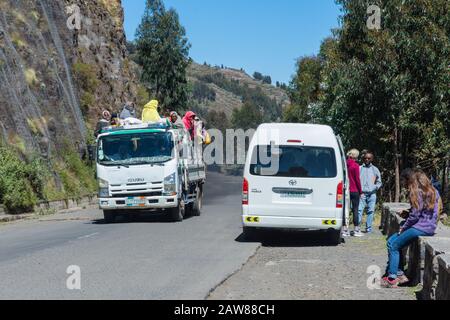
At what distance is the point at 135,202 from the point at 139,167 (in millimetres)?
947

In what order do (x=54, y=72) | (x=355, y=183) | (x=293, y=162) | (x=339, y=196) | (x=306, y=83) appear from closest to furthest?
(x=339, y=196) → (x=293, y=162) → (x=355, y=183) → (x=54, y=72) → (x=306, y=83)

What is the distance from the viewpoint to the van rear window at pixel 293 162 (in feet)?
45.6

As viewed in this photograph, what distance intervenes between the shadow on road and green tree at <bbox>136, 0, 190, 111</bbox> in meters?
55.5

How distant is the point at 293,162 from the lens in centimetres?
1401

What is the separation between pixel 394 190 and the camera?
25719mm

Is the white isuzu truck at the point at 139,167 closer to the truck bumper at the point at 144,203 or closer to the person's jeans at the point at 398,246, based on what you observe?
the truck bumper at the point at 144,203

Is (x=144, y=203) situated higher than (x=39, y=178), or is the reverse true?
(x=39, y=178)

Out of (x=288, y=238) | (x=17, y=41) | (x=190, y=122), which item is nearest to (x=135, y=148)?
(x=190, y=122)

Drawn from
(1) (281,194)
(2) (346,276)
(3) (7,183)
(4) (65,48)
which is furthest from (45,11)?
(2) (346,276)

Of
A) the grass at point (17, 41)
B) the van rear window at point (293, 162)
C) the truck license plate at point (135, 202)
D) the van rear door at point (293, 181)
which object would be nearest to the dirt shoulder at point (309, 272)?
the van rear door at point (293, 181)

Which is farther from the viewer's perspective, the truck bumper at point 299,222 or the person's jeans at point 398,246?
the truck bumper at point 299,222

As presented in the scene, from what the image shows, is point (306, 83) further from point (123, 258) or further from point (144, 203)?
point (123, 258)

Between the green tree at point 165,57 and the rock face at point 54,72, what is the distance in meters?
22.5
